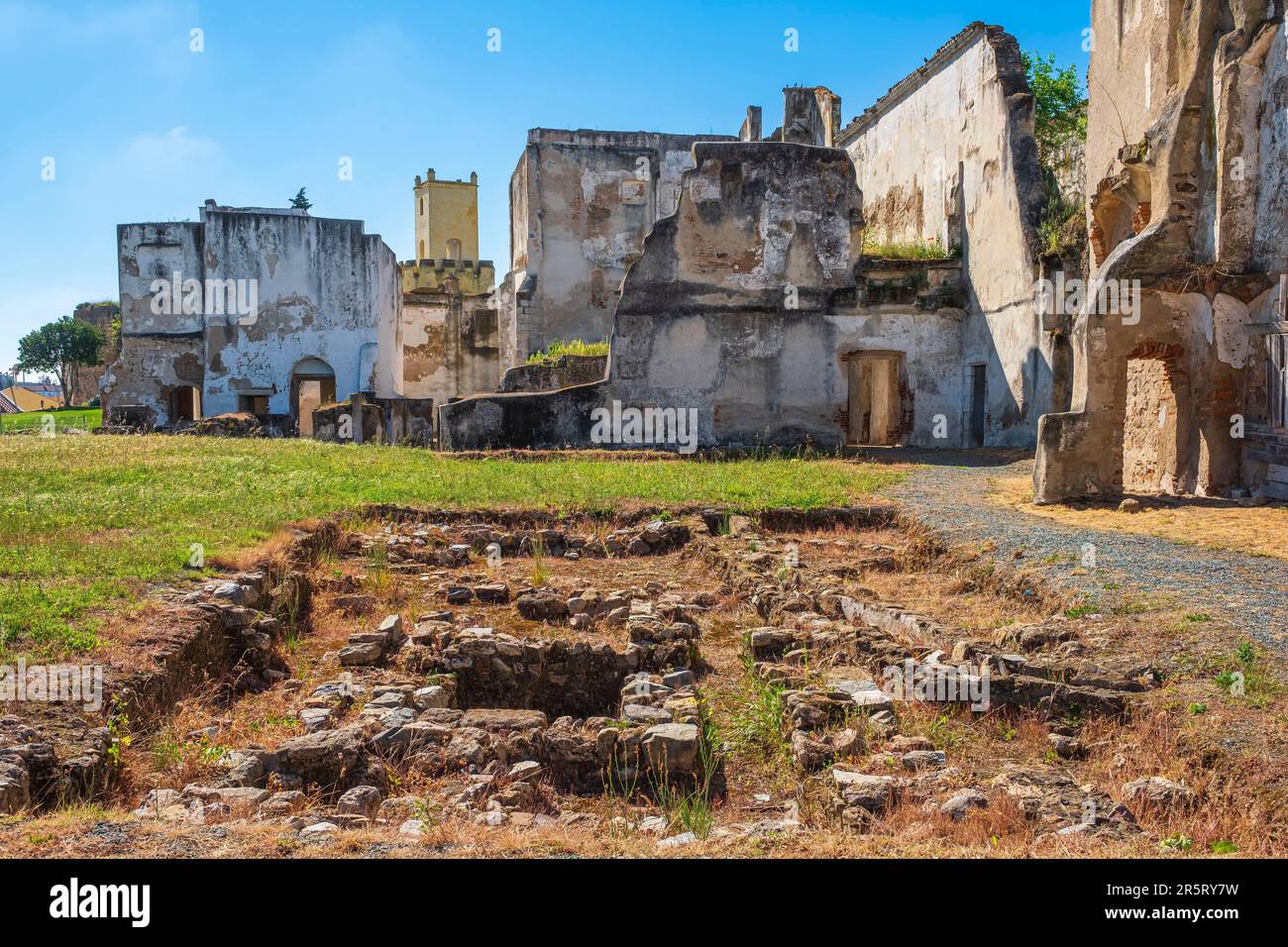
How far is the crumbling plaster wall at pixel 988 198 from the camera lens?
749 inches

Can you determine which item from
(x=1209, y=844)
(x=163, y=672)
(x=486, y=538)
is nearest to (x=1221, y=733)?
(x=1209, y=844)

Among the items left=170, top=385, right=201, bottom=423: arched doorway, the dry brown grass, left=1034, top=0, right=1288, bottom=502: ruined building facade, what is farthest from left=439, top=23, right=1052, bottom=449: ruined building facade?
left=170, top=385, right=201, bottom=423: arched doorway

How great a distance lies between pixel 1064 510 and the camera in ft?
39.5

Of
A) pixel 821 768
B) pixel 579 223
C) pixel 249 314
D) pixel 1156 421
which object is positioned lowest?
pixel 821 768

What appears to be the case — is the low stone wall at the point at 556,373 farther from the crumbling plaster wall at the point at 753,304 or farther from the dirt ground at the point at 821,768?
the dirt ground at the point at 821,768

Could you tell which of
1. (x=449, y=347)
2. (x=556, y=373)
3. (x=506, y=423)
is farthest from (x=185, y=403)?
(x=506, y=423)

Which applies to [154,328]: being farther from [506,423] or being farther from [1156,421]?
[1156,421]

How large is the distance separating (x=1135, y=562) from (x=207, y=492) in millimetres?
10264

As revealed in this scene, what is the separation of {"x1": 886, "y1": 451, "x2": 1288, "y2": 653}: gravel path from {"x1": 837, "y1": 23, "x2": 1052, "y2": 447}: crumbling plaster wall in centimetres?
677

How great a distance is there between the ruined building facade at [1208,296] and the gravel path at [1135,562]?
5.28ft

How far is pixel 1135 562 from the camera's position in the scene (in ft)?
29.1

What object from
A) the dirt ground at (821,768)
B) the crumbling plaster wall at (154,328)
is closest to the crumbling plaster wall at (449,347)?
the crumbling plaster wall at (154,328)
